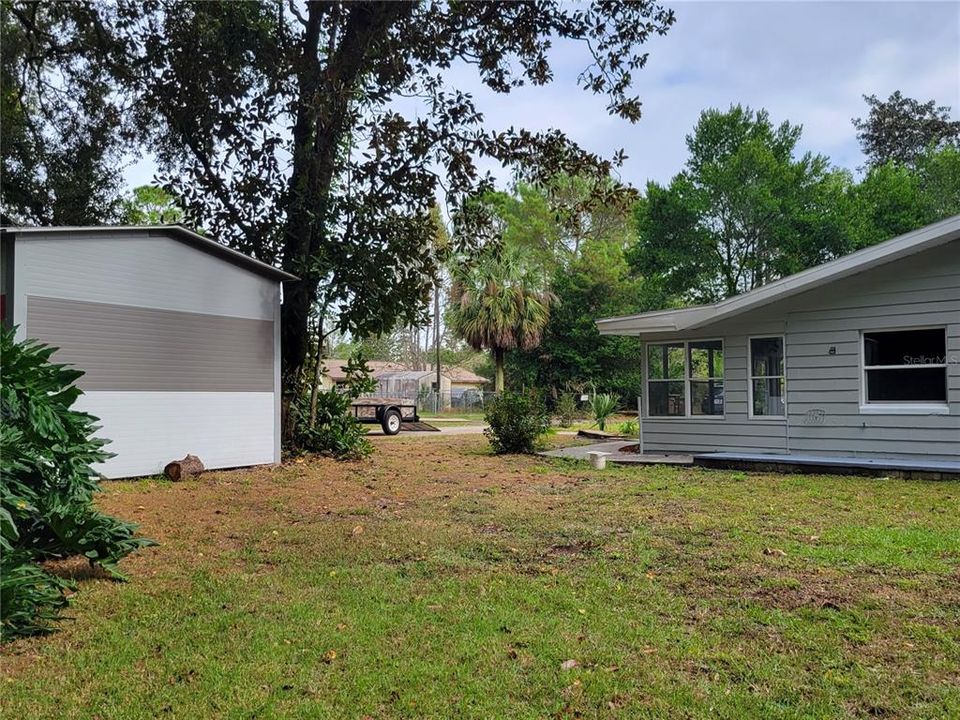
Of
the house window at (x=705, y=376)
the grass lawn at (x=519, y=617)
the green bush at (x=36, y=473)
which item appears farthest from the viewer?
the house window at (x=705, y=376)

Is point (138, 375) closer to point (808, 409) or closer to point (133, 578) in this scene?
point (133, 578)

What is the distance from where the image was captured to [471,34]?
11602 mm

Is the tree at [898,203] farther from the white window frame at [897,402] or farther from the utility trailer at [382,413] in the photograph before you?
the white window frame at [897,402]

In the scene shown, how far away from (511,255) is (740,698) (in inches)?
961

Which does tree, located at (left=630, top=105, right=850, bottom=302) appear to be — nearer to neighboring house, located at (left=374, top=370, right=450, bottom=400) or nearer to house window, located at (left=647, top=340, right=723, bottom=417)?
house window, located at (left=647, top=340, right=723, bottom=417)

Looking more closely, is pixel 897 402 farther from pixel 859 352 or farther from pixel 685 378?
pixel 685 378

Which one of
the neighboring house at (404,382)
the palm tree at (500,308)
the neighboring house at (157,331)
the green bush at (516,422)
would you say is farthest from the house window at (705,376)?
the neighboring house at (404,382)

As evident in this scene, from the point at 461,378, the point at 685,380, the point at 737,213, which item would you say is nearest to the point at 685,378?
the point at 685,380

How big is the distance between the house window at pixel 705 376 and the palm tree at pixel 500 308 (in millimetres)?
13355

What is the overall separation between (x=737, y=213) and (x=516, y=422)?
2094 cm

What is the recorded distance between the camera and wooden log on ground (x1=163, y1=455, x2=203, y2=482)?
9289mm

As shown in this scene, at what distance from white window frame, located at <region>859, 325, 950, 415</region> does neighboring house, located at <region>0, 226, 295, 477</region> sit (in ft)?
29.0

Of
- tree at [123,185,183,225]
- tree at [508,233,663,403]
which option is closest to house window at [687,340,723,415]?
tree at [123,185,183,225]

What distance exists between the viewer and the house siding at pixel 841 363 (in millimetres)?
9523
